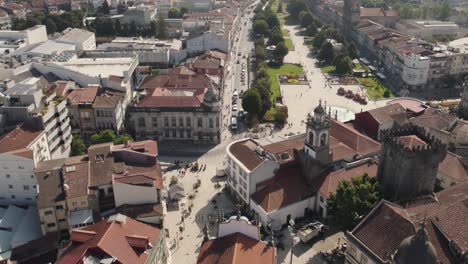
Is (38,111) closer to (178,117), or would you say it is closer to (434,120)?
(178,117)

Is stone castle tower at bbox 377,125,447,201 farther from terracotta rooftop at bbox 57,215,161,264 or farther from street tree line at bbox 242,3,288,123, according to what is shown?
street tree line at bbox 242,3,288,123

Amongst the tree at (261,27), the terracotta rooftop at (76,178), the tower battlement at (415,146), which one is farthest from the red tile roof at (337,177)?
the tree at (261,27)

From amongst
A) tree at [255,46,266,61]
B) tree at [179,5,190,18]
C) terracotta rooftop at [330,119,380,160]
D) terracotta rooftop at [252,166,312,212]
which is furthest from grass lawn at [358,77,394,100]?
tree at [179,5,190,18]

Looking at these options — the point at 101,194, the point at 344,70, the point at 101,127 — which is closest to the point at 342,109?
the point at 344,70

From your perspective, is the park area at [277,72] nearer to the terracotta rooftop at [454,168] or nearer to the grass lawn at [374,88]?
the grass lawn at [374,88]

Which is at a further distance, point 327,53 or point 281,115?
point 327,53

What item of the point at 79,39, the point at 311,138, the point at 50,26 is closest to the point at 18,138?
the point at 311,138
